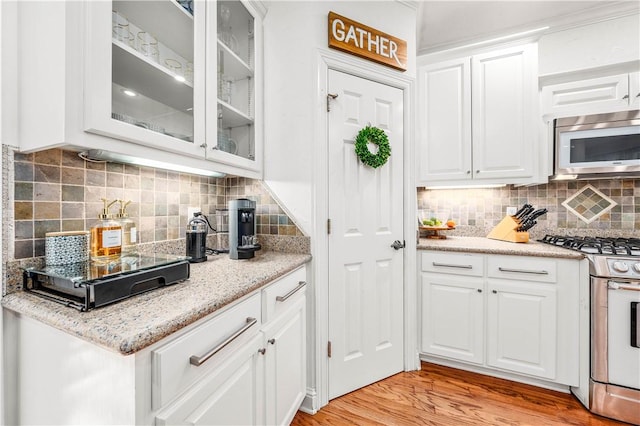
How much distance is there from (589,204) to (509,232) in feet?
2.35

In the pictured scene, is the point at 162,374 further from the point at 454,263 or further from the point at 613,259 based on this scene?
the point at 613,259

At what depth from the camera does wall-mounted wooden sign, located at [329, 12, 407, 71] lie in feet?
5.64

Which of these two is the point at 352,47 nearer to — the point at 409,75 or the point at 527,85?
the point at 409,75

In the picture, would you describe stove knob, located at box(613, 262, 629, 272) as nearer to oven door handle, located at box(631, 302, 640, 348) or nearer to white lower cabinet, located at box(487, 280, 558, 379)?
oven door handle, located at box(631, 302, 640, 348)

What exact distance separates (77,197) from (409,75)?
2090mm

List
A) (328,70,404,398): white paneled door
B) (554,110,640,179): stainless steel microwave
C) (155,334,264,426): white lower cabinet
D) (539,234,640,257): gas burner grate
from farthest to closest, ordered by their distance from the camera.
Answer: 1. (554,110,640,179): stainless steel microwave
2. (328,70,404,398): white paneled door
3. (539,234,640,257): gas burner grate
4. (155,334,264,426): white lower cabinet

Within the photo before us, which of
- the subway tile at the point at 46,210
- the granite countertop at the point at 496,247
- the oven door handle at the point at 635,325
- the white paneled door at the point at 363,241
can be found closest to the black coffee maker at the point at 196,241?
the subway tile at the point at 46,210

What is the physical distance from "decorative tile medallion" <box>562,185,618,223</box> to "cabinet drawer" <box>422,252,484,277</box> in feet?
3.53

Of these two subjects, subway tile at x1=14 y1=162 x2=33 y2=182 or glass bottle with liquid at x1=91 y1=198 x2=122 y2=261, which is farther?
glass bottle with liquid at x1=91 y1=198 x2=122 y2=261

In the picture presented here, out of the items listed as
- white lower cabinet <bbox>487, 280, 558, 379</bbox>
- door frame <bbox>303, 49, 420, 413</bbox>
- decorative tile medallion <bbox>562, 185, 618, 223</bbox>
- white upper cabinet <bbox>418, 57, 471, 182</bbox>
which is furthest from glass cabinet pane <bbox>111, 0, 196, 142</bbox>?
decorative tile medallion <bbox>562, 185, 618, 223</bbox>

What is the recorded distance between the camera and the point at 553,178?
215cm

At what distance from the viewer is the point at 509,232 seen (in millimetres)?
2244

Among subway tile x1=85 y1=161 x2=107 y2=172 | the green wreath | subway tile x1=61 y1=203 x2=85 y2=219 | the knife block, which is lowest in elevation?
the knife block

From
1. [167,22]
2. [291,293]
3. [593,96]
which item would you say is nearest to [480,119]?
[593,96]
